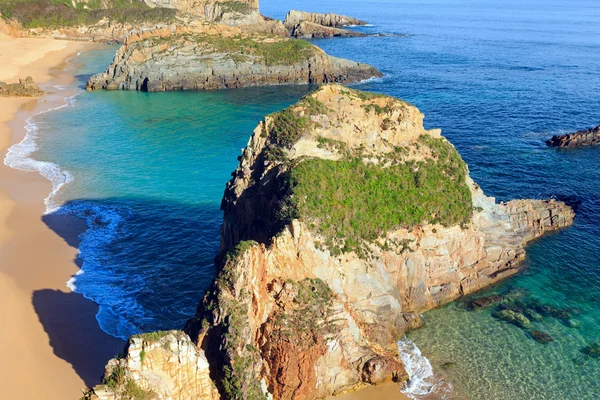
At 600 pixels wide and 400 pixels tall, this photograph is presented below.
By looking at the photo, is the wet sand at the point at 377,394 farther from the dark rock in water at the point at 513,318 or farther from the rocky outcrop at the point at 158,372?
the dark rock in water at the point at 513,318

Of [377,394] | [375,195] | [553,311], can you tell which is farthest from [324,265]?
[553,311]

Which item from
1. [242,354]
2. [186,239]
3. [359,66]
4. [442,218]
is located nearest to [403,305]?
[442,218]

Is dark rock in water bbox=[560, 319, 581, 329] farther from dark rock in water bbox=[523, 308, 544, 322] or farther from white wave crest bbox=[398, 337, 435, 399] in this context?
white wave crest bbox=[398, 337, 435, 399]

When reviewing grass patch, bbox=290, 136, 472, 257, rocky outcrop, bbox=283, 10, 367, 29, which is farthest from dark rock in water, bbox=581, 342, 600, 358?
rocky outcrop, bbox=283, 10, 367, 29

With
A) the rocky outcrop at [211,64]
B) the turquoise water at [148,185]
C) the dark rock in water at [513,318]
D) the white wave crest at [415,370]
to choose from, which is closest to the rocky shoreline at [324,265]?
the dark rock in water at [513,318]

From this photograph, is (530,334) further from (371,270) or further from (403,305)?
(371,270)

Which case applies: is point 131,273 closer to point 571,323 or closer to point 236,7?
point 571,323
